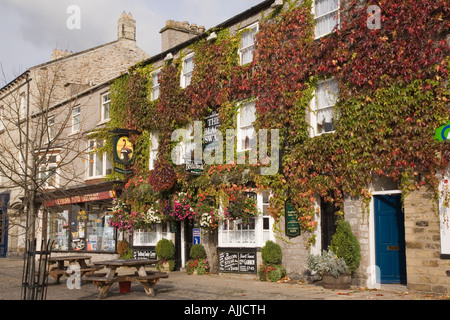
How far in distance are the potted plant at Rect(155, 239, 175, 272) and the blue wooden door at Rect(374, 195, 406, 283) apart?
328 inches

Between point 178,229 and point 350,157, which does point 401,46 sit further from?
point 178,229

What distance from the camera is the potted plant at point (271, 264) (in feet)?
47.8

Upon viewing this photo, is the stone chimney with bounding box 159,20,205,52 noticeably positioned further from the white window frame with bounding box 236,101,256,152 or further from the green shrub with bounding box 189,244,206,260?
the green shrub with bounding box 189,244,206,260

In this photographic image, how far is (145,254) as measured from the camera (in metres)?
20.1

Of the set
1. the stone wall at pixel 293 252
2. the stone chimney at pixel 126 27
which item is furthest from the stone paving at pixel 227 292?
the stone chimney at pixel 126 27

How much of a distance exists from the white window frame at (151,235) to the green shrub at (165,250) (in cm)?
55

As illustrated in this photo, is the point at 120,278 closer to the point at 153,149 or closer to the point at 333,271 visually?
the point at 333,271

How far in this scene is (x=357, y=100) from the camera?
13000mm

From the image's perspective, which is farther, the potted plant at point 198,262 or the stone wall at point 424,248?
the potted plant at point 198,262

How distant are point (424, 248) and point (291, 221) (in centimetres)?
410

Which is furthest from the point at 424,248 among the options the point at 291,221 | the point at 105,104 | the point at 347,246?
the point at 105,104

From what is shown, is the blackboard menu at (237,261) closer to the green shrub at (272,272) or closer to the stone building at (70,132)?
the green shrub at (272,272)

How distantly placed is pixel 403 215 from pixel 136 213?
1098 cm

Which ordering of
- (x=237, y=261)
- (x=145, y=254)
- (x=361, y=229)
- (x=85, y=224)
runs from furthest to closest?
(x=85, y=224), (x=145, y=254), (x=237, y=261), (x=361, y=229)
